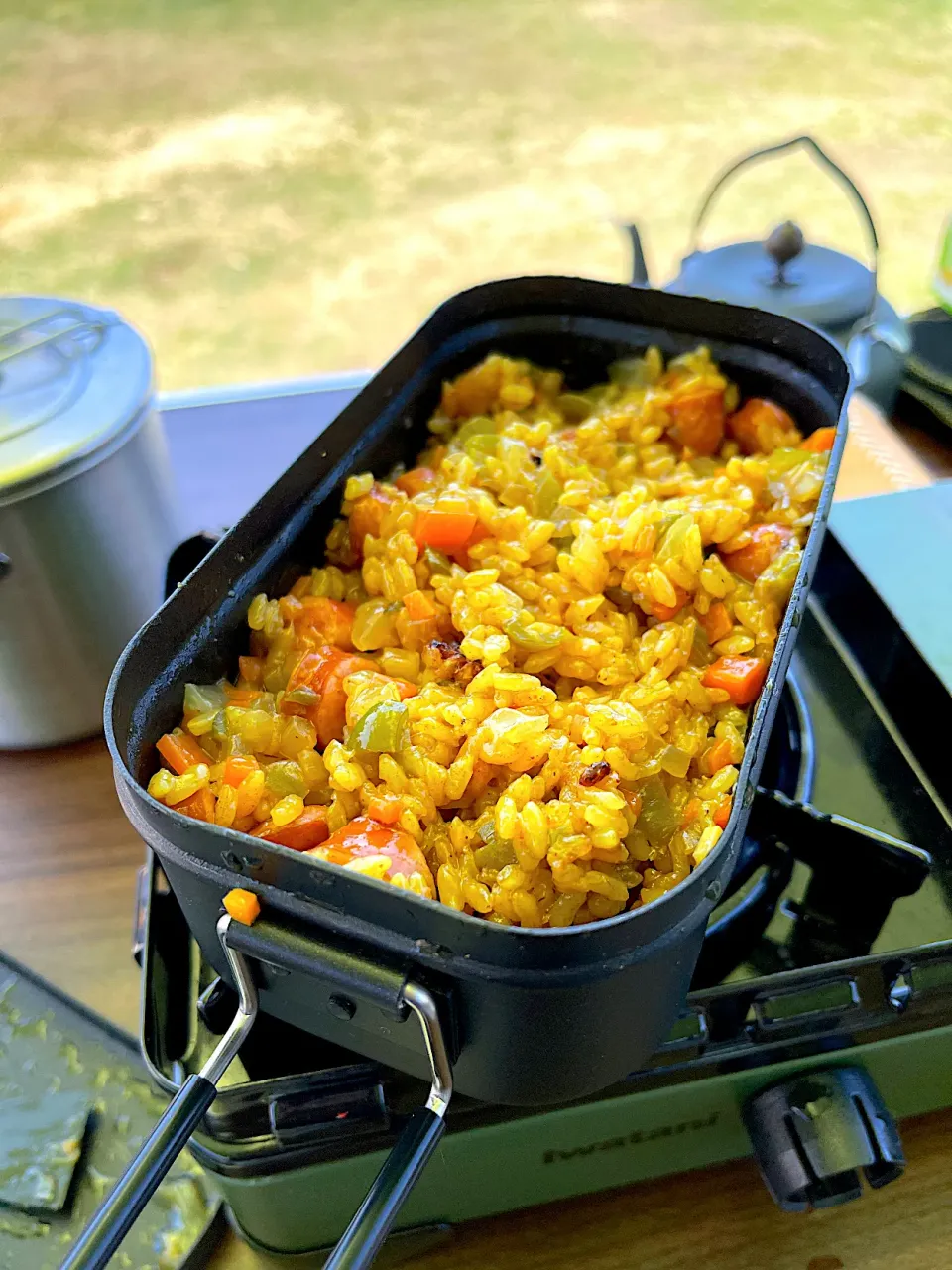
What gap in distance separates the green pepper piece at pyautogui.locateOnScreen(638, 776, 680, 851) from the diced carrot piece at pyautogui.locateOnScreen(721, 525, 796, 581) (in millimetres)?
237

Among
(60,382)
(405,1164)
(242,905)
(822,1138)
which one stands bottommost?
(822,1138)

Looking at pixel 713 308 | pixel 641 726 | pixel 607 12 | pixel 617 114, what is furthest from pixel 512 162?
pixel 641 726

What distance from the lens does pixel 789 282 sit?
121 cm

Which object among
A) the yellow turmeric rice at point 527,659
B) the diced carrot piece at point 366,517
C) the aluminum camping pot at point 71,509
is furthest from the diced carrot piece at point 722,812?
the aluminum camping pot at point 71,509

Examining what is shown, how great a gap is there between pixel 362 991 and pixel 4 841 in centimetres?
61

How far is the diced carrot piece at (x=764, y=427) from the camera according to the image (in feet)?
2.91

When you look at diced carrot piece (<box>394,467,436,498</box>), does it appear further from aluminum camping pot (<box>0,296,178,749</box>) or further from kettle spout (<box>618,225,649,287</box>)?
kettle spout (<box>618,225,649,287</box>)

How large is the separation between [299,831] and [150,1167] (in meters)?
0.20

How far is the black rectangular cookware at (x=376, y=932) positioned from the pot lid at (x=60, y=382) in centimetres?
23

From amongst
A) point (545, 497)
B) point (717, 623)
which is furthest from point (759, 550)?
point (545, 497)

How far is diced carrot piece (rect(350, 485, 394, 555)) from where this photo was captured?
783 millimetres

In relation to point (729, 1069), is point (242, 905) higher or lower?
higher

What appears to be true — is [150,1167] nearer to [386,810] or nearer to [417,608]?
[386,810]

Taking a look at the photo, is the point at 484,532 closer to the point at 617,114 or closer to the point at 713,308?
the point at 713,308
